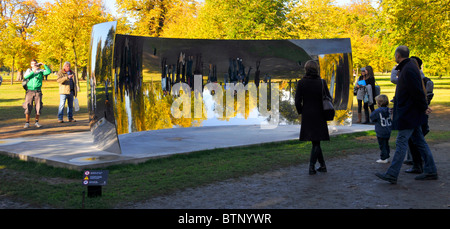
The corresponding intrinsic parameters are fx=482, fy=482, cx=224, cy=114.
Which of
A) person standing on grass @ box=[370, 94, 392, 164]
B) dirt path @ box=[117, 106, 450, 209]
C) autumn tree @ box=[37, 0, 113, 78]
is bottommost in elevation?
dirt path @ box=[117, 106, 450, 209]

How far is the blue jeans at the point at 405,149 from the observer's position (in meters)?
6.67

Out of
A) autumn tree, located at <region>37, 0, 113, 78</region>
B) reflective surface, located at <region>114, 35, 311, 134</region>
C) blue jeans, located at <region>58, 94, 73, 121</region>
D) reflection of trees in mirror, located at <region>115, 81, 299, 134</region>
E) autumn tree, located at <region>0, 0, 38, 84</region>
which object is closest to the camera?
reflection of trees in mirror, located at <region>115, 81, 299, 134</region>

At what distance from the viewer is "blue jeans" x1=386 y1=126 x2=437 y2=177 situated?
6672 millimetres

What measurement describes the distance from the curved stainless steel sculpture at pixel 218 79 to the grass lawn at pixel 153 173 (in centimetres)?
266

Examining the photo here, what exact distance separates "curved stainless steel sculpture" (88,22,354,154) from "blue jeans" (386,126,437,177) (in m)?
5.96

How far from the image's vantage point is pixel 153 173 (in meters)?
7.54

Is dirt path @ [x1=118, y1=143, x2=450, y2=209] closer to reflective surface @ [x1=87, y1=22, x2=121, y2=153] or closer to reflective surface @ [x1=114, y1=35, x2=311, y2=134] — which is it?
reflective surface @ [x1=87, y1=22, x2=121, y2=153]

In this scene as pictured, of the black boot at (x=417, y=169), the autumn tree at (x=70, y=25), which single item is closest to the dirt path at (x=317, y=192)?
the black boot at (x=417, y=169)

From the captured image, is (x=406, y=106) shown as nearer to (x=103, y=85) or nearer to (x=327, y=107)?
(x=327, y=107)

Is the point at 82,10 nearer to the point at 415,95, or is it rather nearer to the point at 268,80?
the point at 268,80

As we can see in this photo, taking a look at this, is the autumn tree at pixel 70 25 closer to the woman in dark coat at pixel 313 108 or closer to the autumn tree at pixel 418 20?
the autumn tree at pixel 418 20

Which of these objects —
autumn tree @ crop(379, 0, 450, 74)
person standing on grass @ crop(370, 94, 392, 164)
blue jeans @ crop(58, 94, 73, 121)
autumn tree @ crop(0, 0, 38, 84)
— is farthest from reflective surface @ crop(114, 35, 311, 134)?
autumn tree @ crop(0, 0, 38, 84)
